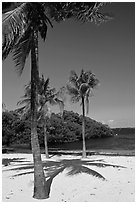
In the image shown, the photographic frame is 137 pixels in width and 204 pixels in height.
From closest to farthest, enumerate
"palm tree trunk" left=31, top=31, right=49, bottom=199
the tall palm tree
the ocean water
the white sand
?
the tall palm tree → "palm tree trunk" left=31, top=31, right=49, bottom=199 → the white sand → the ocean water

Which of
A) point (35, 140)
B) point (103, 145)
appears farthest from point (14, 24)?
point (103, 145)

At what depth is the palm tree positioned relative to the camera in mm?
22594

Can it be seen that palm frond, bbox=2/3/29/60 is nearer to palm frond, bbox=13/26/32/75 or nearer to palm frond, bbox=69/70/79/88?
palm frond, bbox=13/26/32/75

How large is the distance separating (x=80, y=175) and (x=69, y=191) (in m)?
3.00

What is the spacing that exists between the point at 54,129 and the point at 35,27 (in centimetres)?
5168

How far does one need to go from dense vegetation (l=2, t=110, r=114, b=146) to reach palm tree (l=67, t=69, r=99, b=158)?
10.9 meters

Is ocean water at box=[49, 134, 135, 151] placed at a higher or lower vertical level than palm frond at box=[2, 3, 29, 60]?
lower

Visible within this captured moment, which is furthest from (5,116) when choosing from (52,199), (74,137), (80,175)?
(52,199)

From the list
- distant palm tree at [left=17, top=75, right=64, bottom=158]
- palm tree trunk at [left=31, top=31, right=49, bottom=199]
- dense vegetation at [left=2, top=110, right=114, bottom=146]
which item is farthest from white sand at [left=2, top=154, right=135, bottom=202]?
dense vegetation at [left=2, top=110, right=114, bottom=146]

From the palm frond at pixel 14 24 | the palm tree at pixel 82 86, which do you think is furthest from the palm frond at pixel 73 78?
the palm frond at pixel 14 24

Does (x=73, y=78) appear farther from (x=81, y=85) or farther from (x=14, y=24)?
(x=14, y=24)

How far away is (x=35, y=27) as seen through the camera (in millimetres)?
8953

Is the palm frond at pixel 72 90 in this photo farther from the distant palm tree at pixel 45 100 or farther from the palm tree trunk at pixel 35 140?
the palm tree trunk at pixel 35 140

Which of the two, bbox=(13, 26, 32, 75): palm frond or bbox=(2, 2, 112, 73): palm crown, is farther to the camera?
bbox=(13, 26, 32, 75): palm frond
